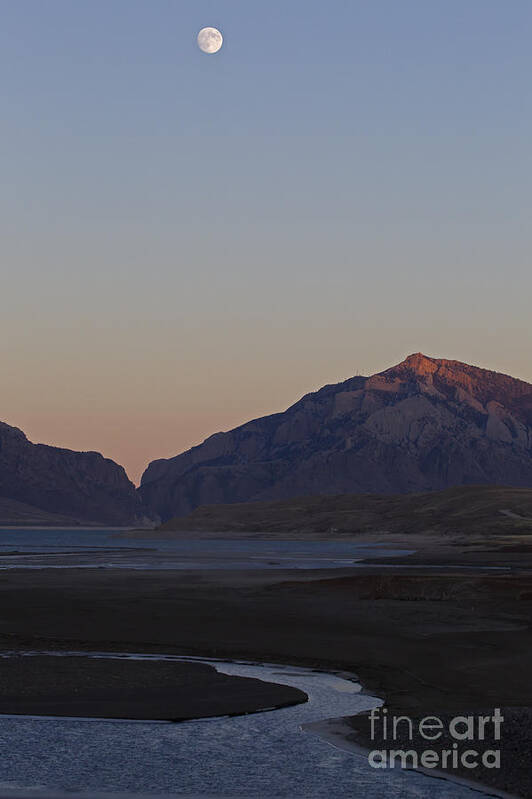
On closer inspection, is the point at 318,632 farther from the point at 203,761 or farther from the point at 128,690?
the point at 203,761

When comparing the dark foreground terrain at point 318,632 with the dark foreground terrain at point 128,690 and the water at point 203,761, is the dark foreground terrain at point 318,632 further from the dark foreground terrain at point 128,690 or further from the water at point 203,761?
the water at point 203,761

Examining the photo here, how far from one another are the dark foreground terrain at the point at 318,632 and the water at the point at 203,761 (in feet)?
4.50

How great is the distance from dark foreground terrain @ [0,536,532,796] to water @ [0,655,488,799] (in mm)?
1371

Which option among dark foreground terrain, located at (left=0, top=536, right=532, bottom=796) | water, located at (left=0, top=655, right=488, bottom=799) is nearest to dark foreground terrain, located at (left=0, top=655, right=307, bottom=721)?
dark foreground terrain, located at (left=0, top=536, right=532, bottom=796)

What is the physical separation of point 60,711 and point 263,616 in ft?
71.2

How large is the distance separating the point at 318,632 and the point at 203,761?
65.0ft

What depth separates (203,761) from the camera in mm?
18141

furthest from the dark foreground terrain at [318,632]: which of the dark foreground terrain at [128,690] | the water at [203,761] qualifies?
the water at [203,761]

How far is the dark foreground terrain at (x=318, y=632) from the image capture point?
23953mm

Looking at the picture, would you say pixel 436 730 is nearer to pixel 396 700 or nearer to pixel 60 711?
pixel 396 700

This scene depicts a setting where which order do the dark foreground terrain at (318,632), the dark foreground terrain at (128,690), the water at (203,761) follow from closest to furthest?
1. the water at (203,761)
2. the dark foreground terrain at (128,690)
3. the dark foreground terrain at (318,632)

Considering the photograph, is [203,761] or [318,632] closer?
[203,761]

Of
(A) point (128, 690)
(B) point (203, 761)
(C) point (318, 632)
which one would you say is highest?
(C) point (318, 632)

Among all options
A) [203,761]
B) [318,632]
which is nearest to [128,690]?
[203,761]
